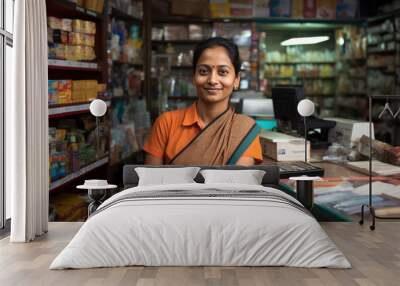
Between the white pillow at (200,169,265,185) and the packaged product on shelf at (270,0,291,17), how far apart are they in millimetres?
8060

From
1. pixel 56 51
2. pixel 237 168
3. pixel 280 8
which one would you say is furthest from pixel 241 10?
pixel 237 168

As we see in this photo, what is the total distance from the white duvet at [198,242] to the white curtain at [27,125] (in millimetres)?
820

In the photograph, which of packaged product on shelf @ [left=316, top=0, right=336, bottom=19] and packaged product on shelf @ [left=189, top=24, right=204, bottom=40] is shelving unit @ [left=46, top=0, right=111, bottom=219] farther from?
packaged product on shelf @ [left=316, top=0, right=336, bottom=19]

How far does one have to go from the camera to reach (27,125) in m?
4.44

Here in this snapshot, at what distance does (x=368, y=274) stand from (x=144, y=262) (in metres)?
1.17

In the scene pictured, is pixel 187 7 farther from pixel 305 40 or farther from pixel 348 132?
pixel 348 132

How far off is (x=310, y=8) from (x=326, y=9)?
0.95 ft

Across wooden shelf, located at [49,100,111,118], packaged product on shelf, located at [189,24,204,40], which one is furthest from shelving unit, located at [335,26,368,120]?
wooden shelf, located at [49,100,111,118]

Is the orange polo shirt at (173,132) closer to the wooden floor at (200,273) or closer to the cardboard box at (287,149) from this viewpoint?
the cardboard box at (287,149)

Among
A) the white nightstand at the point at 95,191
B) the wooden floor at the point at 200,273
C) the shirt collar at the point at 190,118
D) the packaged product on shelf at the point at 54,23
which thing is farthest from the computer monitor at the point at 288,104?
the wooden floor at the point at 200,273

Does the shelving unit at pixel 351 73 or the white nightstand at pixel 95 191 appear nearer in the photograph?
the white nightstand at pixel 95 191

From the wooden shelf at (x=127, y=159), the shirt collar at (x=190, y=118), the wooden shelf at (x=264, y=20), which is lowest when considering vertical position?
the wooden shelf at (x=127, y=159)

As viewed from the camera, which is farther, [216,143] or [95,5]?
[95,5]

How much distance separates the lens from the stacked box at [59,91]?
19.2 ft
